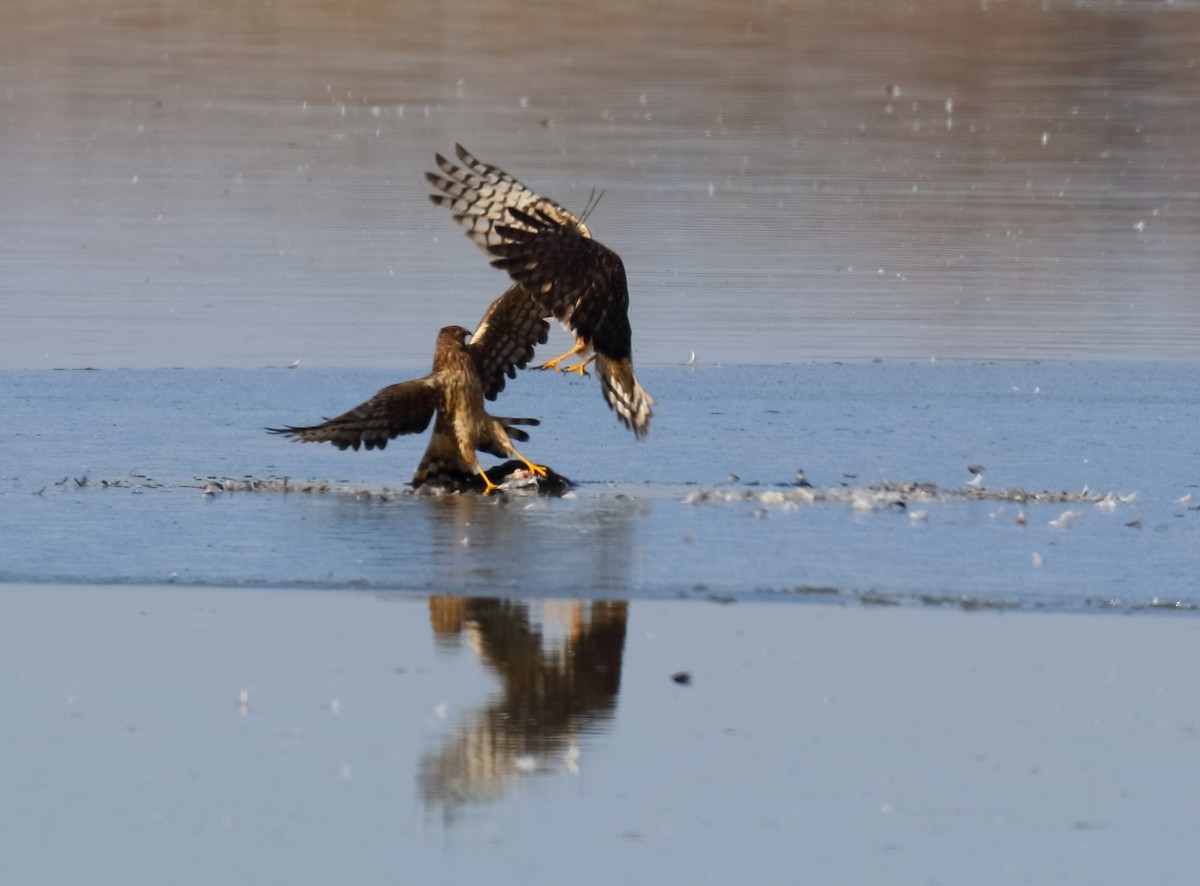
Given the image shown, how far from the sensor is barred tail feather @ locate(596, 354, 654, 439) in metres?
8.73

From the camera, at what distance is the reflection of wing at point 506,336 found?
29.1ft

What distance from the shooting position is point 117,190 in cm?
1727

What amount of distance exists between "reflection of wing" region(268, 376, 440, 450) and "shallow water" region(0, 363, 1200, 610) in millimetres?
191

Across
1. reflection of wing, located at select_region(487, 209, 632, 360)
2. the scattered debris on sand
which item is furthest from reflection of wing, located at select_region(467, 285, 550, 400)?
the scattered debris on sand

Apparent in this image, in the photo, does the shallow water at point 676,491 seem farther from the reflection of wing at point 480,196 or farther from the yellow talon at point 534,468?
the reflection of wing at point 480,196

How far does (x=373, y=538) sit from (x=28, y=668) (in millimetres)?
1912

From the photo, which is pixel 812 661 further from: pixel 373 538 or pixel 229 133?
pixel 229 133

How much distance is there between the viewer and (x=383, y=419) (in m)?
8.46

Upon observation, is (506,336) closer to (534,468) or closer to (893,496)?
(534,468)

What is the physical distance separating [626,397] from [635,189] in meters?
8.89

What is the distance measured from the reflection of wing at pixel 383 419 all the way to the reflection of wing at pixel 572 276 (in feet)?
1.69

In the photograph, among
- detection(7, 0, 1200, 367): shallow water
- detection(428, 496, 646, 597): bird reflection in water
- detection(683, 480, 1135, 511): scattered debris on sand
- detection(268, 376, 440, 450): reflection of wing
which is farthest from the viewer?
detection(7, 0, 1200, 367): shallow water

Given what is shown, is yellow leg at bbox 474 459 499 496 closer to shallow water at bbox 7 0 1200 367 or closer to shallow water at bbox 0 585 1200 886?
shallow water at bbox 0 585 1200 886

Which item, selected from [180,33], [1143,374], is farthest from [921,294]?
[180,33]
